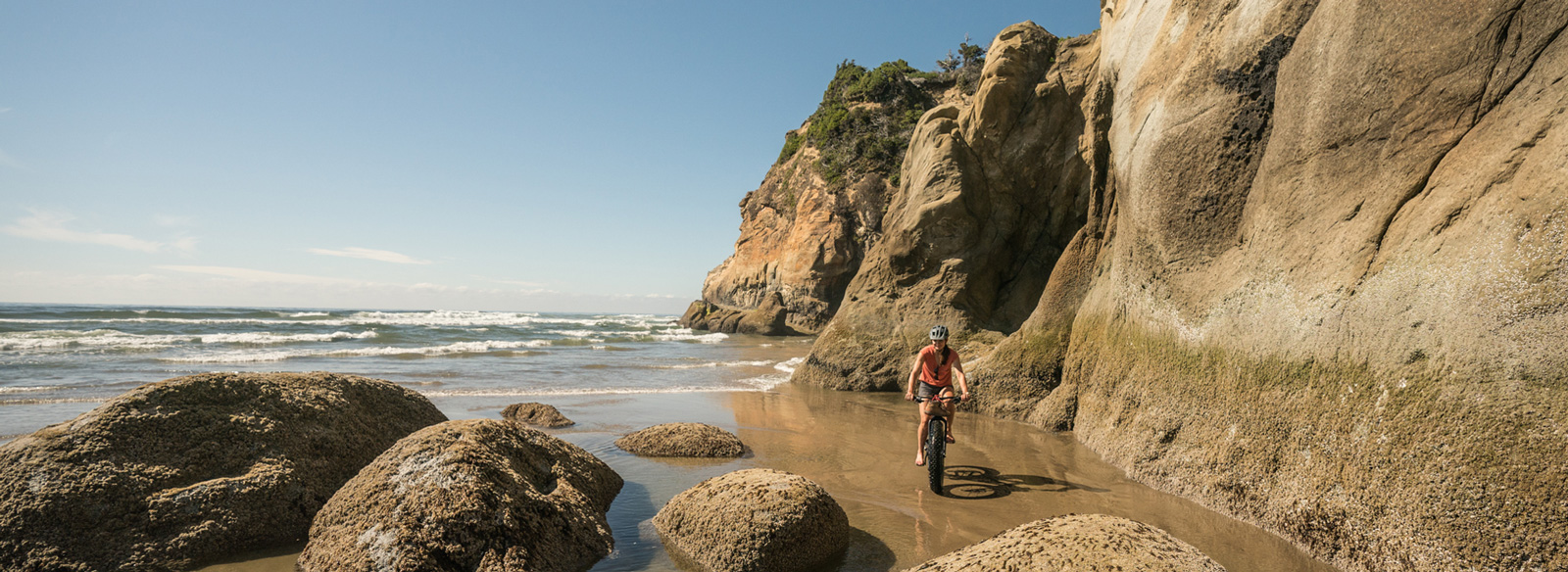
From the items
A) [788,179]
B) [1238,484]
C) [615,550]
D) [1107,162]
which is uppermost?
[788,179]

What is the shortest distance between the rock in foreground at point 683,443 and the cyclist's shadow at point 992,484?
2331mm

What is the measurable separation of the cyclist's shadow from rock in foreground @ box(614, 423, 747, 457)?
233 centimetres

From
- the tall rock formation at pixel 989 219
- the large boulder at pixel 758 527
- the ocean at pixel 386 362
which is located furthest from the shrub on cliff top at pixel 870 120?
the large boulder at pixel 758 527

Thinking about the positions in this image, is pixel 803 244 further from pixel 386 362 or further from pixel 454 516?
pixel 454 516

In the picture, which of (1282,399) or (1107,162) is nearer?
(1282,399)

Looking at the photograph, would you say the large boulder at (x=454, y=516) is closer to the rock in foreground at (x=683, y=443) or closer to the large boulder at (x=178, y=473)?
the large boulder at (x=178, y=473)

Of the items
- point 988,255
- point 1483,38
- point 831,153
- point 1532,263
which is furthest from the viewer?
point 831,153

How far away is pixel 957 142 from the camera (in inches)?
521

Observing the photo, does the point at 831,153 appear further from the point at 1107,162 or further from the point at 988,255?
the point at 1107,162

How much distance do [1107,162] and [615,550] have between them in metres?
8.71

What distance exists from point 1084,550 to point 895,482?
351cm

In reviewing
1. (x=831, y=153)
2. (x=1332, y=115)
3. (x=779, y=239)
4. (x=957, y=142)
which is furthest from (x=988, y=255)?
(x=779, y=239)

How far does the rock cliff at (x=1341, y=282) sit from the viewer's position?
3.34 meters

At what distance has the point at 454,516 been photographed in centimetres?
384
